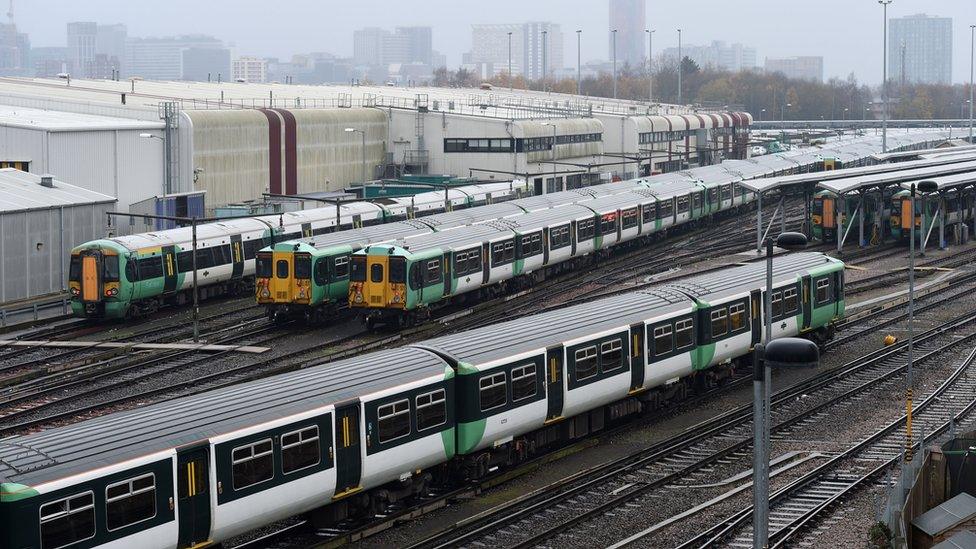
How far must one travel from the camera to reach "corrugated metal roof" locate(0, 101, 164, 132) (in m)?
53.6

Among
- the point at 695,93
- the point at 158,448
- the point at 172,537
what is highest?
the point at 695,93

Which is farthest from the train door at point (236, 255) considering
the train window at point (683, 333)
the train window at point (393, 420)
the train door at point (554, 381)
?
the train window at point (393, 420)

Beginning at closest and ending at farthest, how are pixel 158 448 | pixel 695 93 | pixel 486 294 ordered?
pixel 158 448 < pixel 486 294 < pixel 695 93

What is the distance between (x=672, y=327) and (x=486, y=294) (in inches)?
653

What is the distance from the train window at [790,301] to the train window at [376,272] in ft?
38.2

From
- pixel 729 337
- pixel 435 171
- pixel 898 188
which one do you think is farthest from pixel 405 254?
pixel 435 171

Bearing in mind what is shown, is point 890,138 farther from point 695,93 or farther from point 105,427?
point 105,427

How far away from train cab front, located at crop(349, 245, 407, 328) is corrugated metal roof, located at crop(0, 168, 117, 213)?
12.7 metres

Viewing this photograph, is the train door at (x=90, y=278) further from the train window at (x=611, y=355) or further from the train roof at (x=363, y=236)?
the train window at (x=611, y=355)

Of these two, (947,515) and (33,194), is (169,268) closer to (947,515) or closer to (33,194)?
(33,194)

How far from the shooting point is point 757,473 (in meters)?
17.4

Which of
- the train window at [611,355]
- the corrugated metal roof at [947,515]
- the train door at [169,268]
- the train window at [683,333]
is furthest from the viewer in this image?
the train door at [169,268]

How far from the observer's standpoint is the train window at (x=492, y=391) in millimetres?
22219

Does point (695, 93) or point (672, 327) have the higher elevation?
point (695, 93)
